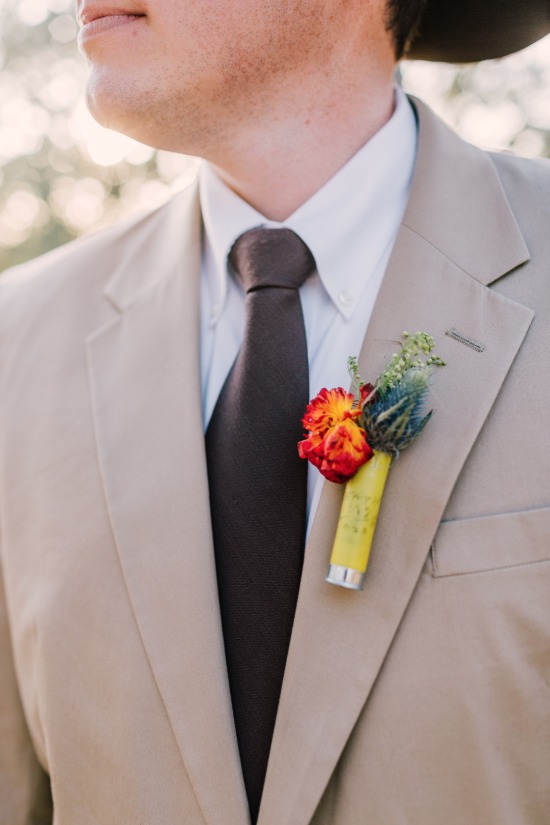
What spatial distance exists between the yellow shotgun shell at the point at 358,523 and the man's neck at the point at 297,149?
3.09ft

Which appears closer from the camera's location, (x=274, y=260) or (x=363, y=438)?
(x=363, y=438)

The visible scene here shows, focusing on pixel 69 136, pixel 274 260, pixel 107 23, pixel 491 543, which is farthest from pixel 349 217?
pixel 69 136

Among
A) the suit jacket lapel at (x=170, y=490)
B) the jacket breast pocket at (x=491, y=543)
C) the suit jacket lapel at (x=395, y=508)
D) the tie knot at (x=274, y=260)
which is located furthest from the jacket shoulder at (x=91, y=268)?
the jacket breast pocket at (x=491, y=543)

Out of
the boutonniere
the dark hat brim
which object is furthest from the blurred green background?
the boutonniere

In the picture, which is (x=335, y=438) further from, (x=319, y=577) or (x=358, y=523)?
(x=319, y=577)

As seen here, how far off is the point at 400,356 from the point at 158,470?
66 centimetres

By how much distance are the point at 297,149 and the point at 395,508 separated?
3.67 feet

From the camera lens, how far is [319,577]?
5.27 ft

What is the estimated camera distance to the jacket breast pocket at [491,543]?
1520 mm

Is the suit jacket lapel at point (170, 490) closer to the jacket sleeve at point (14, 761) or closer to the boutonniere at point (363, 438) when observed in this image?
the boutonniere at point (363, 438)

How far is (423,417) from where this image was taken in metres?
1.61

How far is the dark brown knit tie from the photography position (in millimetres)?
1637

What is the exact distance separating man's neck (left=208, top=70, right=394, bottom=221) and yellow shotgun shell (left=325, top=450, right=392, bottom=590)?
941mm

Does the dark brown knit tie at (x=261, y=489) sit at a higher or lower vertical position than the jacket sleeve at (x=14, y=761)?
higher
